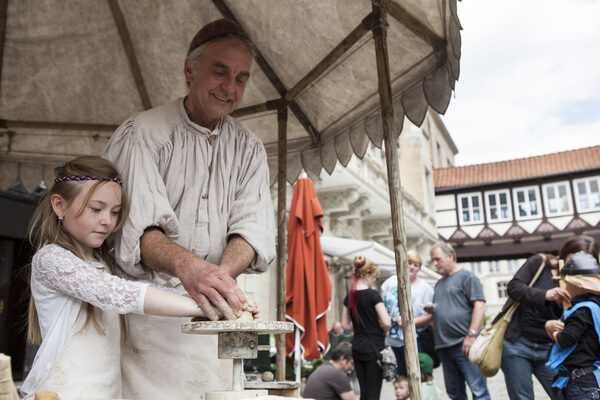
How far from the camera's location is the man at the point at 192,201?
1758 millimetres

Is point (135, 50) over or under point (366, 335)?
over

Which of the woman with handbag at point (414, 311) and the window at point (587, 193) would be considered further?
the window at point (587, 193)

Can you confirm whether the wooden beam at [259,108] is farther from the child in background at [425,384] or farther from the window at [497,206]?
the window at [497,206]

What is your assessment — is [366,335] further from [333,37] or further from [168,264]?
[168,264]

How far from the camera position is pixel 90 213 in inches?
64.7

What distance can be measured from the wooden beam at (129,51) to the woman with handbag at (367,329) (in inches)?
109

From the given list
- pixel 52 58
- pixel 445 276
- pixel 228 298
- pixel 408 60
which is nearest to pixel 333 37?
pixel 408 60

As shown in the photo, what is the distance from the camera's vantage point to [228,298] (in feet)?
4.57

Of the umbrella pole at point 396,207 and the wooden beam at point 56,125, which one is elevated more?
the wooden beam at point 56,125

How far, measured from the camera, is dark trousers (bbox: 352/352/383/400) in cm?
496

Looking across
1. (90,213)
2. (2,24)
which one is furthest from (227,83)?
(2,24)

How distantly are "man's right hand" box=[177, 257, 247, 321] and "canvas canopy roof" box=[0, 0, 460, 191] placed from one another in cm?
184

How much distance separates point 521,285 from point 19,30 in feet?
13.6

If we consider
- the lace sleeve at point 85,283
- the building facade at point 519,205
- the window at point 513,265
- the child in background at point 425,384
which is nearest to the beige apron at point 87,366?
the lace sleeve at point 85,283
